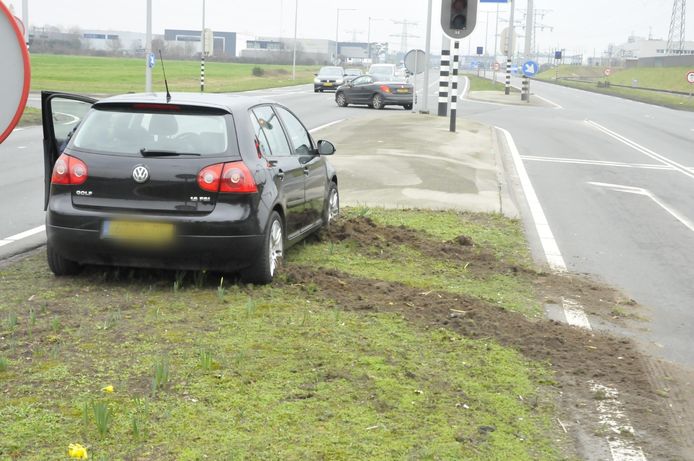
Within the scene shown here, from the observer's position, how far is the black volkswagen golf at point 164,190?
23.3ft

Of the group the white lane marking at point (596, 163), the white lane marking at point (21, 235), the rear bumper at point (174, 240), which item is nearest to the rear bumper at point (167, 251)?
the rear bumper at point (174, 240)

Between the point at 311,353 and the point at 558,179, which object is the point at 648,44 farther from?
the point at 311,353

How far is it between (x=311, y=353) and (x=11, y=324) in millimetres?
1940

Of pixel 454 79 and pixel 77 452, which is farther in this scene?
pixel 454 79

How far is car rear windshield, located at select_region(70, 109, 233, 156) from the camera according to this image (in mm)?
7266

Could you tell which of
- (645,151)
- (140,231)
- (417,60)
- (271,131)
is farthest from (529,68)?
(140,231)

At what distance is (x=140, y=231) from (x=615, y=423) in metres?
3.74

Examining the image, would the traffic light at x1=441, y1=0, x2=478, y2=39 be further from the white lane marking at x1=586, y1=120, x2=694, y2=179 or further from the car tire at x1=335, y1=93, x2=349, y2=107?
the car tire at x1=335, y1=93, x2=349, y2=107

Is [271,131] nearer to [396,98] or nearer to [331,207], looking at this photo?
[331,207]

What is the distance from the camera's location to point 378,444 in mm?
4395

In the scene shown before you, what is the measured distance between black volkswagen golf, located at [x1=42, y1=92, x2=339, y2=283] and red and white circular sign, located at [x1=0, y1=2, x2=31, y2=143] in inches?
108

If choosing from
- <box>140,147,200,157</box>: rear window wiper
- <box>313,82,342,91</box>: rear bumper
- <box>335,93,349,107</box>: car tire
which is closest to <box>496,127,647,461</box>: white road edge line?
<box>140,147,200,157</box>: rear window wiper

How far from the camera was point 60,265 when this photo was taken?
7445 mm

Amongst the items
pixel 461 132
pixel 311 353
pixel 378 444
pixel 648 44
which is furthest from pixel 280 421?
pixel 648 44
